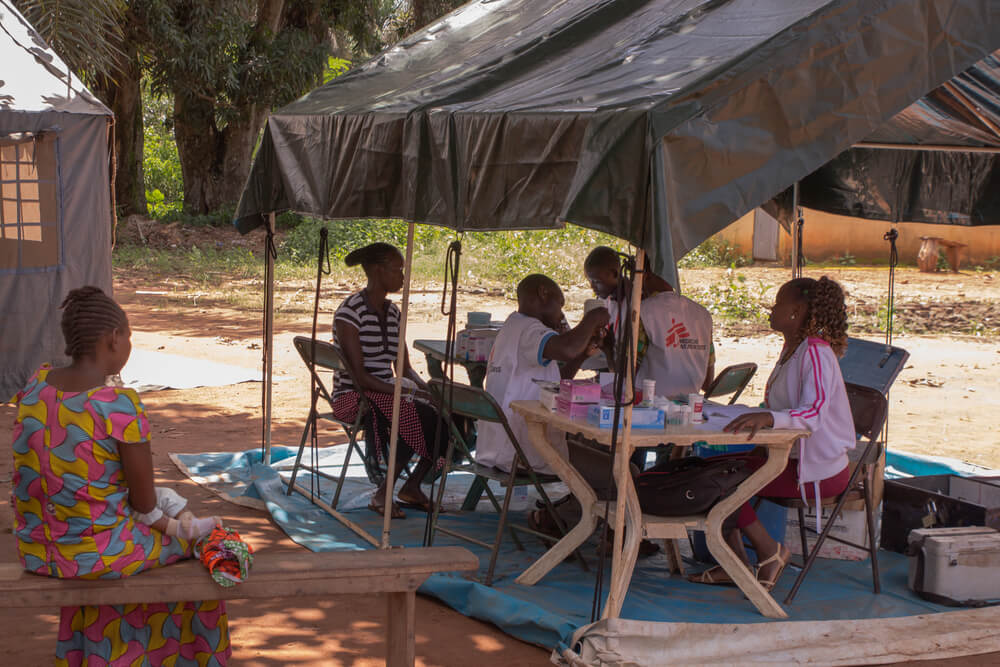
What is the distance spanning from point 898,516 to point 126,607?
379 cm

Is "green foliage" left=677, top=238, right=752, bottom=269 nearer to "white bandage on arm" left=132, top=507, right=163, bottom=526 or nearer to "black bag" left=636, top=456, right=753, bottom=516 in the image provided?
"black bag" left=636, top=456, right=753, bottom=516

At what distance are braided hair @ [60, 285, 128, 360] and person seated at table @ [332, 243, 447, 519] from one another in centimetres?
253

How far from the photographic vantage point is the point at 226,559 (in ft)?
11.3

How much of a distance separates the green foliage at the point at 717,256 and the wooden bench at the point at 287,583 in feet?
51.8

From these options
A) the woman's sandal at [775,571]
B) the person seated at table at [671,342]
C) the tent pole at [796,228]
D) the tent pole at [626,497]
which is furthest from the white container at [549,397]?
the tent pole at [796,228]

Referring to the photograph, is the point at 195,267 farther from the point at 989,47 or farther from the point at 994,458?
the point at 989,47

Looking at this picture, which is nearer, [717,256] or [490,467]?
[490,467]

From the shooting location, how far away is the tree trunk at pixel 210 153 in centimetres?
2273

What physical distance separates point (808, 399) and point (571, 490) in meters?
1.05

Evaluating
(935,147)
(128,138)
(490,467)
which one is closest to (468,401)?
(490,467)

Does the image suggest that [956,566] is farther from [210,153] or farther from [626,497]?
[210,153]

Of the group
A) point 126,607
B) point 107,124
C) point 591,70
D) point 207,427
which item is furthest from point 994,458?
point 107,124

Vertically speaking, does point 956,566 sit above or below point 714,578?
above

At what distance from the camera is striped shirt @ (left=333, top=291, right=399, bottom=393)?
19.9ft
